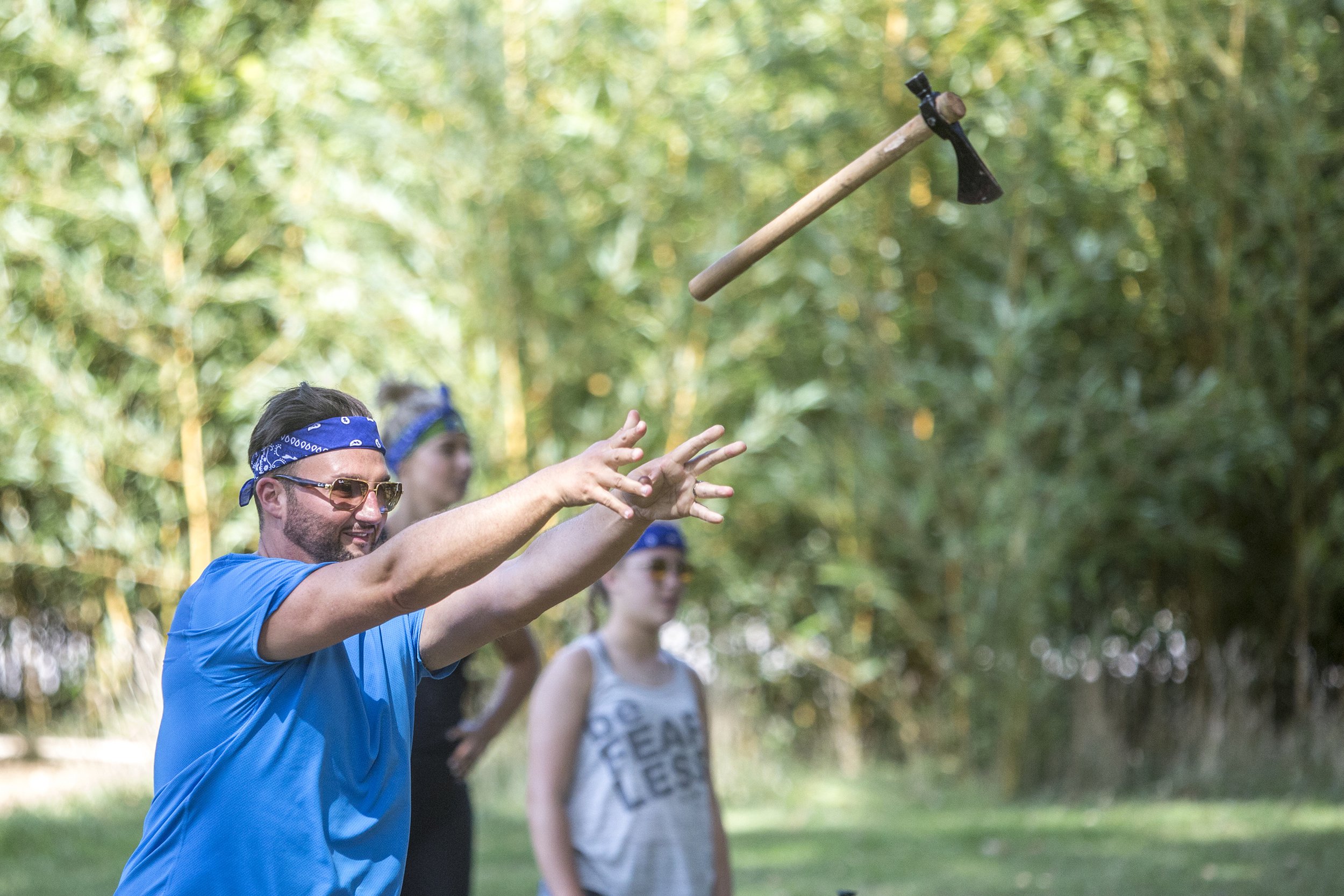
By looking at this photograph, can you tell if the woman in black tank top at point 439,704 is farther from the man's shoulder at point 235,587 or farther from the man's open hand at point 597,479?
the man's open hand at point 597,479

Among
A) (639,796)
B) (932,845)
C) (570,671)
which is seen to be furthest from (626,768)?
(932,845)

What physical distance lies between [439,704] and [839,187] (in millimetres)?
1637

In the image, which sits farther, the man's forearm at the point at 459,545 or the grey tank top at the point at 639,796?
the grey tank top at the point at 639,796

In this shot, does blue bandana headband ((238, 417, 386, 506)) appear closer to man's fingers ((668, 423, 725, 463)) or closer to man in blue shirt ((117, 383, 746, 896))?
man in blue shirt ((117, 383, 746, 896))

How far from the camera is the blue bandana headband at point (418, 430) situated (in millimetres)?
3375

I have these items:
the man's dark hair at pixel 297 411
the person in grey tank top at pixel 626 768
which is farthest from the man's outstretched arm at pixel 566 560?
the person in grey tank top at pixel 626 768

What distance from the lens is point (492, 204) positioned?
24.9 feet

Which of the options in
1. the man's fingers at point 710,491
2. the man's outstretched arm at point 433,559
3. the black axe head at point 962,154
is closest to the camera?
the man's outstretched arm at point 433,559

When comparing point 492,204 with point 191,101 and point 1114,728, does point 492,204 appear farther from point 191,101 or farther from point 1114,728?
point 1114,728

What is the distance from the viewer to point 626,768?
9.53ft

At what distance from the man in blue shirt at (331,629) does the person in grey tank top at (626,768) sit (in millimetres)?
1058

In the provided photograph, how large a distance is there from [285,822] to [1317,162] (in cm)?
695

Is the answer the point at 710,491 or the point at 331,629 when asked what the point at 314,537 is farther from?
the point at 710,491

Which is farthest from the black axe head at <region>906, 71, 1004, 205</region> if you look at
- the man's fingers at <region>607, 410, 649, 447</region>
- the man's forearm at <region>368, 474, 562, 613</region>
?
the man's forearm at <region>368, 474, 562, 613</region>
